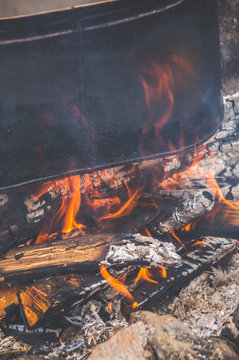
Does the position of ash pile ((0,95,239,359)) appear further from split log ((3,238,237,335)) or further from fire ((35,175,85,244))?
fire ((35,175,85,244))

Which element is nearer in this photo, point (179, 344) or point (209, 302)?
point (179, 344)

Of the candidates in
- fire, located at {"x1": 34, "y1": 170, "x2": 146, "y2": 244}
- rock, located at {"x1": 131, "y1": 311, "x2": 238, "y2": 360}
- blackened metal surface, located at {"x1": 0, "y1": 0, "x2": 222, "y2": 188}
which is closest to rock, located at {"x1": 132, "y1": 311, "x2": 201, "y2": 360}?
rock, located at {"x1": 131, "y1": 311, "x2": 238, "y2": 360}

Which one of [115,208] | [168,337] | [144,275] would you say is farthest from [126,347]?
[115,208]

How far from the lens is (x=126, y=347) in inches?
48.0

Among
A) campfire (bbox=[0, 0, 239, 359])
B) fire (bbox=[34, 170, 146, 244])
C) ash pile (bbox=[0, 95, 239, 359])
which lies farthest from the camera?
fire (bbox=[34, 170, 146, 244])

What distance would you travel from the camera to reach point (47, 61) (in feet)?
5.16

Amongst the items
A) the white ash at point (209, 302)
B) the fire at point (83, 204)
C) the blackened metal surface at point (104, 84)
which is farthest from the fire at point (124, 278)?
the blackened metal surface at point (104, 84)

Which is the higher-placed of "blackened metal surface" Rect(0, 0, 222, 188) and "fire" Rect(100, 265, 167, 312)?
"blackened metal surface" Rect(0, 0, 222, 188)

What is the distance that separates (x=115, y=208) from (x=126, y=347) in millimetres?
1310

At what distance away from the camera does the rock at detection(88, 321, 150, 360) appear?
119 cm

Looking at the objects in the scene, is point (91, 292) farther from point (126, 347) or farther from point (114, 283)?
point (126, 347)

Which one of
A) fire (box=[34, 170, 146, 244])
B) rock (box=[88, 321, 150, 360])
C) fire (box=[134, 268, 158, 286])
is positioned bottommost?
fire (box=[134, 268, 158, 286])

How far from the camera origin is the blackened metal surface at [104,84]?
1.50 meters

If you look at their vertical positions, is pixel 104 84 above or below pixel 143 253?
above
